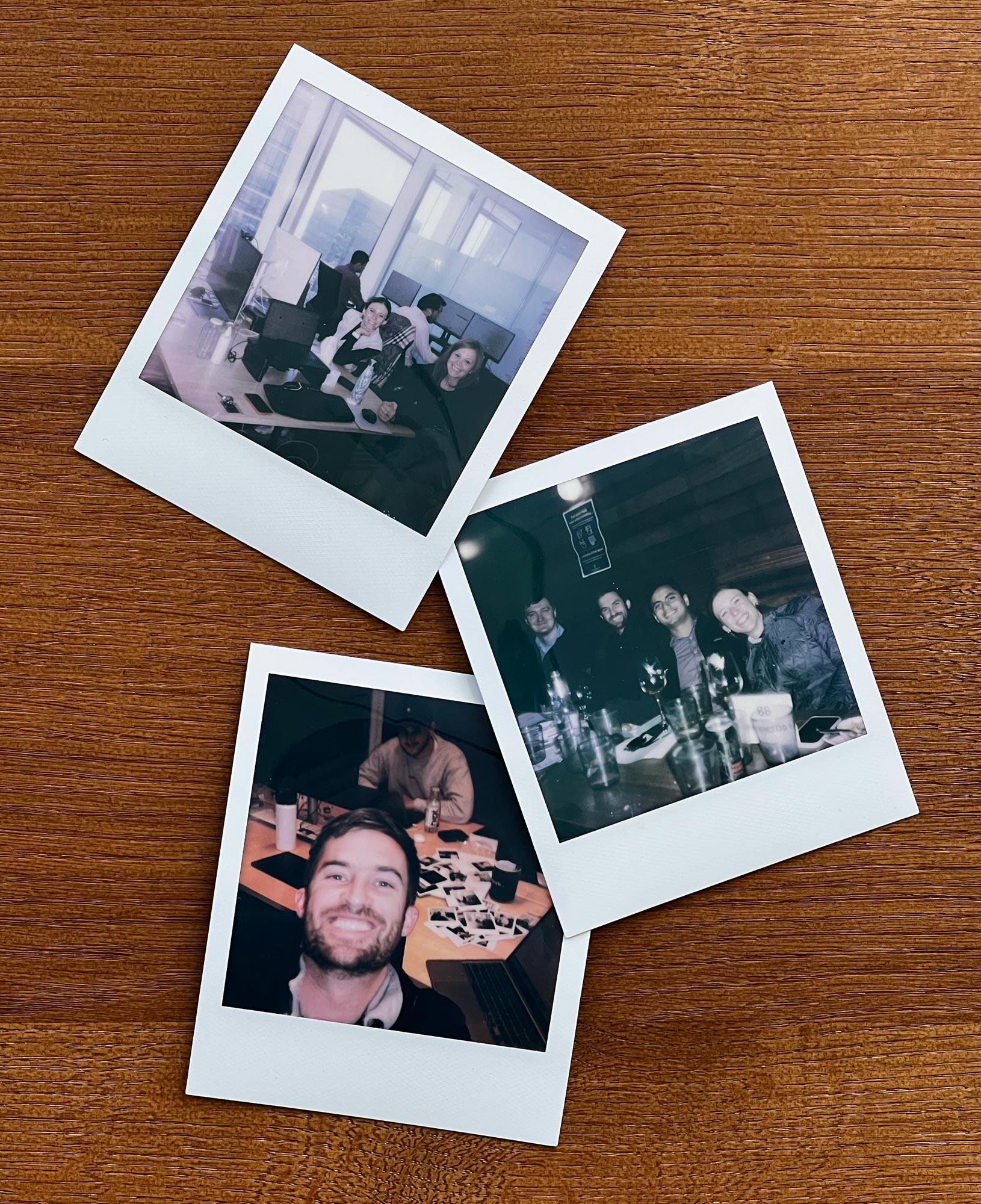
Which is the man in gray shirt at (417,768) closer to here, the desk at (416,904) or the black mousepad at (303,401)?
the desk at (416,904)

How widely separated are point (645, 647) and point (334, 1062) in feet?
1.10

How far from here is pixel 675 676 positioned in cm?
62

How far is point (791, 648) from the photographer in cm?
63

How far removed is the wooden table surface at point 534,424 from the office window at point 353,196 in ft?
0.14

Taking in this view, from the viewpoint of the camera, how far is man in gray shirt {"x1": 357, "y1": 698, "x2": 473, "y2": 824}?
2.05ft

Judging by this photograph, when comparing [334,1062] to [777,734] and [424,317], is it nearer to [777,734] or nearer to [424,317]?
[777,734]

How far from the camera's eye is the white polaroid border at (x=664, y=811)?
2.04 feet

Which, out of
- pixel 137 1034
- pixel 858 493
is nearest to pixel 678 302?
pixel 858 493

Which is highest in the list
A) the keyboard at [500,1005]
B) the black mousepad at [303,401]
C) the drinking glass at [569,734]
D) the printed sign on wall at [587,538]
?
the black mousepad at [303,401]

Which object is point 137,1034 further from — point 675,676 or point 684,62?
point 684,62

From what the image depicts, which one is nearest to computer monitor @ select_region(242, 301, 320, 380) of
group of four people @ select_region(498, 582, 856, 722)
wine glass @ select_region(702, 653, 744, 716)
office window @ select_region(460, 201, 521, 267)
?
office window @ select_region(460, 201, 521, 267)

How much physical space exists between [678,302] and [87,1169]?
0.68 m

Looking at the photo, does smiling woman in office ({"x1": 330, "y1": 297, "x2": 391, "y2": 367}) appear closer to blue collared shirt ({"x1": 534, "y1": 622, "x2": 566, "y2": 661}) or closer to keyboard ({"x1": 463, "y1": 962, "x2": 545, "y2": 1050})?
blue collared shirt ({"x1": 534, "y1": 622, "x2": 566, "y2": 661})

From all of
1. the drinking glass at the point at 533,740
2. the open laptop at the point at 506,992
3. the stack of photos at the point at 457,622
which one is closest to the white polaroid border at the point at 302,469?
the stack of photos at the point at 457,622
